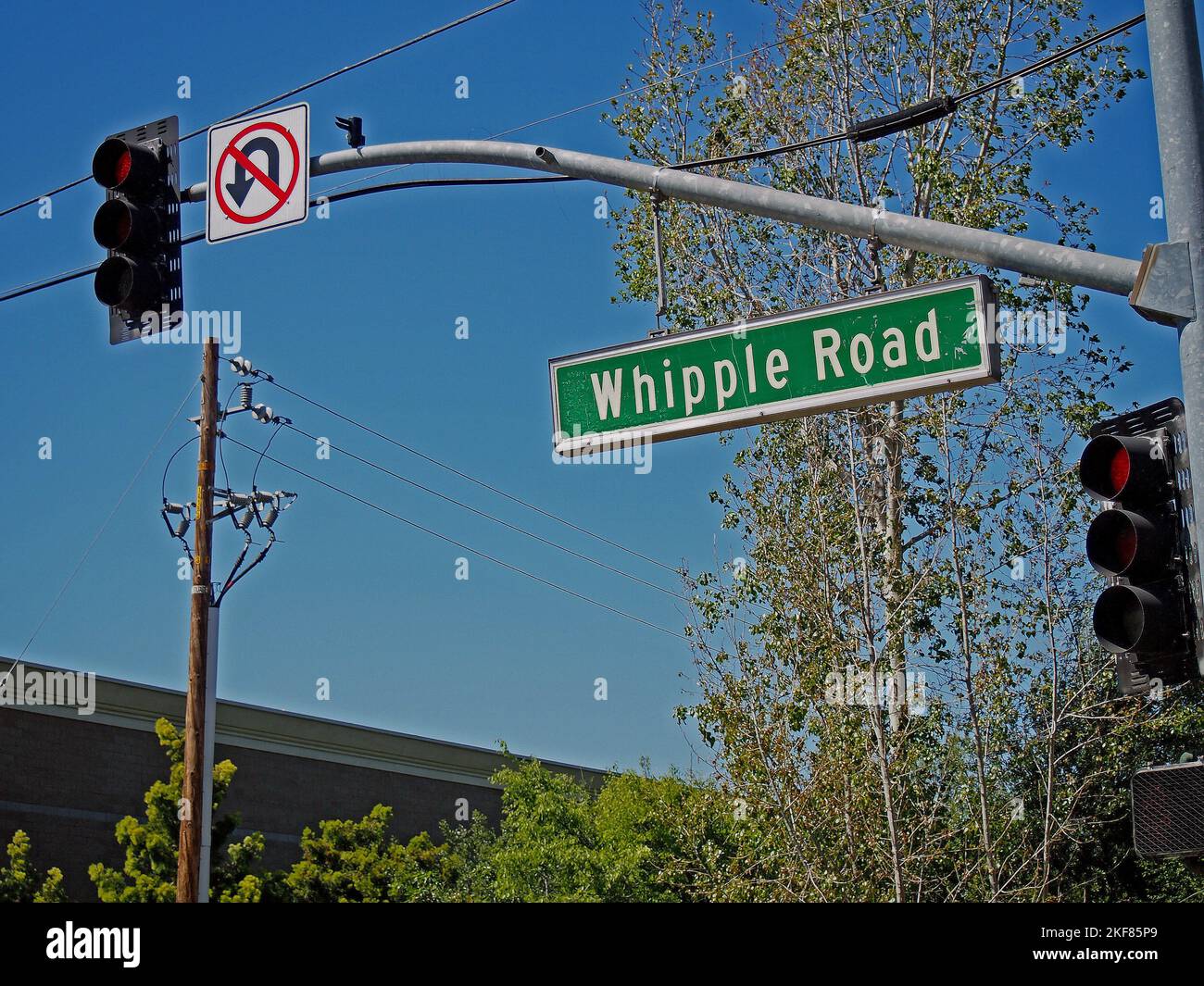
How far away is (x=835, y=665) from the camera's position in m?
15.9

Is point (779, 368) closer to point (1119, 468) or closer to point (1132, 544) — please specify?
point (1119, 468)

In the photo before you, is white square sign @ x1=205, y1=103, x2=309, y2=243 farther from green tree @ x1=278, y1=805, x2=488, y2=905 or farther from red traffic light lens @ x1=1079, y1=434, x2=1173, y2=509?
green tree @ x1=278, y1=805, x2=488, y2=905

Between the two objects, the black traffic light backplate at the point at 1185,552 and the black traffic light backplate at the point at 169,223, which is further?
the black traffic light backplate at the point at 169,223

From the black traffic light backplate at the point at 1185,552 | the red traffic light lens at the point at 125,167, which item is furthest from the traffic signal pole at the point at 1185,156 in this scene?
the red traffic light lens at the point at 125,167

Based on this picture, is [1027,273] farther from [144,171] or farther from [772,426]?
[772,426]

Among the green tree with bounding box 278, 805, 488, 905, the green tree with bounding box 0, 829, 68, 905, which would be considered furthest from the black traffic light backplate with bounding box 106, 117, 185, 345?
the green tree with bounding box 278, 805, 488, 905

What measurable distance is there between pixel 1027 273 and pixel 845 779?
10.5 metres

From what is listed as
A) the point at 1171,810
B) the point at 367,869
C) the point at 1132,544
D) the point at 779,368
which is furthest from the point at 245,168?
the point at 367,869

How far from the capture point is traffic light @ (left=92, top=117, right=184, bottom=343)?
8.34 meters

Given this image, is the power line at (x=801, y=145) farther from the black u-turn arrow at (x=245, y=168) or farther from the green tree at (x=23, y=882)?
the green tree at (x=23, y=882)

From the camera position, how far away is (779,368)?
6.66 metres

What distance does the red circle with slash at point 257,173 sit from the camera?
8.30 meters

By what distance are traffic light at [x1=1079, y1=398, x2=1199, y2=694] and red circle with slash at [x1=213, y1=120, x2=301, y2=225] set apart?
4832mm
